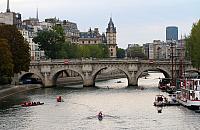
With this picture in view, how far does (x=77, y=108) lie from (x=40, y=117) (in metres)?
11.5

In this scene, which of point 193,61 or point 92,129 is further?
point 193,61

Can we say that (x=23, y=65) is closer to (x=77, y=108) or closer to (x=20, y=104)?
(x=20, y=104)

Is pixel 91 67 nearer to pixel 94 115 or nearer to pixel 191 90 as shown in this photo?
pixel 191 90

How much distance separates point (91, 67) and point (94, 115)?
61.0m

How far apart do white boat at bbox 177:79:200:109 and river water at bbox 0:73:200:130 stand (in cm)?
115

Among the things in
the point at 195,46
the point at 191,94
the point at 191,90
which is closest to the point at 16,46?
the point at 195,46

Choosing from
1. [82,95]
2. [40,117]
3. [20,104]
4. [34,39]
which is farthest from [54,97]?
[34,39]

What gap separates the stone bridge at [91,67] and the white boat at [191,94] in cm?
4793

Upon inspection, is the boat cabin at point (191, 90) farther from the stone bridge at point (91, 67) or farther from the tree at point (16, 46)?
the stone bridge at point (91, 67)

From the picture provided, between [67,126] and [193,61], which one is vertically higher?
[193,61]

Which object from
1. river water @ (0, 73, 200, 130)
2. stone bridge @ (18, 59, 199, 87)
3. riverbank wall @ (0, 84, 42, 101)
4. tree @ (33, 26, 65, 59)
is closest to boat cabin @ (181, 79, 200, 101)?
river water @ (0, 73, 200, 130)

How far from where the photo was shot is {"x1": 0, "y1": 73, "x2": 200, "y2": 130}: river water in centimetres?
6762

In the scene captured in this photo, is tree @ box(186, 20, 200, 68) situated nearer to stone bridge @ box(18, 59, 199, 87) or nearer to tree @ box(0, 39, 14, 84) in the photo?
stone bridge @ box(18, 59, 199, 87)

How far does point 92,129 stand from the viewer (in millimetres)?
65562
